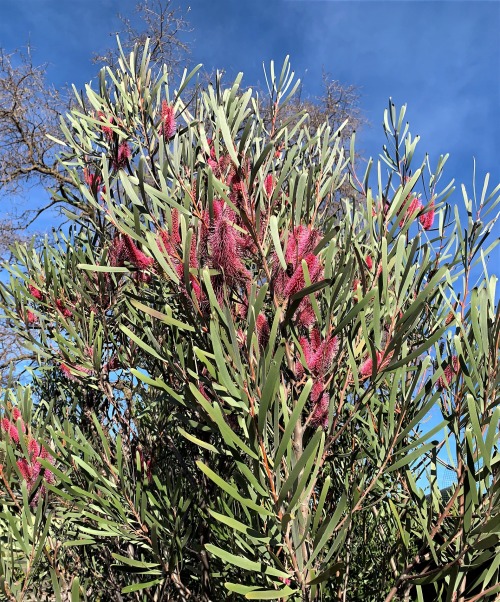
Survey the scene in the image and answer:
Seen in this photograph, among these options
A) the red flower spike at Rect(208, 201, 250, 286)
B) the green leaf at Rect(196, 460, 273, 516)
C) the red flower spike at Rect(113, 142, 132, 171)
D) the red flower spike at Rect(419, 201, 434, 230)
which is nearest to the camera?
the green leaf at Rect(196, 460, 273, 516)

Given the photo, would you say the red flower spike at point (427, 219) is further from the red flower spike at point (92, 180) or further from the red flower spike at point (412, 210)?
the red flower spike at point (92, 180)

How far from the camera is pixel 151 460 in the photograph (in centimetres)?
175

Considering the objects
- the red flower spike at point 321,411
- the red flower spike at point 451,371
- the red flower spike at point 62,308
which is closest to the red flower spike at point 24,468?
the red flower spike at point 62,308

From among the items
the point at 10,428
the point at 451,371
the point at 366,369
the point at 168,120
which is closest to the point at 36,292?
the point at 10,428

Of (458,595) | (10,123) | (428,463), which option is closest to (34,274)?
(428,463)

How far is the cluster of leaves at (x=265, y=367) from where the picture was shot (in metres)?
0.92

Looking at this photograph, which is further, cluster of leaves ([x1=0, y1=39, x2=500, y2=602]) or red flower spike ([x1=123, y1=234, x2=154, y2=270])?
red flower spike ([x1=123, y1=234, x2=154, y2=270])

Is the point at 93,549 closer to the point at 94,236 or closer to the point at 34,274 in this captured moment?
the point at 34,274

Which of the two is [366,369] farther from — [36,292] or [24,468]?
[36,292]

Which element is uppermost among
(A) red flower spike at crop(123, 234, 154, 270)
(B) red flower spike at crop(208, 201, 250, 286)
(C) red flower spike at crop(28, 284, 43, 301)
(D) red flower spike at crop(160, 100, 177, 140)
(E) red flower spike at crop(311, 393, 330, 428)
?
(D) red flower spike at crop(160, 100, 177, 140)

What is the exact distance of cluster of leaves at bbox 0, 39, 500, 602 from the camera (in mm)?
923

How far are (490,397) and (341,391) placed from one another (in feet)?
1.06

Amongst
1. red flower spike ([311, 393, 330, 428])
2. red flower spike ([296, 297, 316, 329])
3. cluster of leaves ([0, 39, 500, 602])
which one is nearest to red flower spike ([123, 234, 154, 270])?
cluster of leaves ([0, 39, 500, 602])

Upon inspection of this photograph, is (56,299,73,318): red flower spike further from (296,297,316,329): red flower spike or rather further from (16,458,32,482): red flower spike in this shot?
(296,297,316,329): red flower spike
